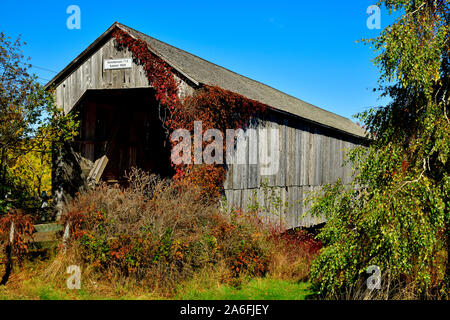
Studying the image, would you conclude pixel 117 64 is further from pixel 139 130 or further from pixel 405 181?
pixel 405 181

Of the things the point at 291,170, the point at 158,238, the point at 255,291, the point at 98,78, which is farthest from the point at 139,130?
the point at 255,291

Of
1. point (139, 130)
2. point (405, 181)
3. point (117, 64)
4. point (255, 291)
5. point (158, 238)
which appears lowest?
point (255, 291)

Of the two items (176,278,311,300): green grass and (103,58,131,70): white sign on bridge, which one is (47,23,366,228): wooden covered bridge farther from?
(176,278,311,300): green grass

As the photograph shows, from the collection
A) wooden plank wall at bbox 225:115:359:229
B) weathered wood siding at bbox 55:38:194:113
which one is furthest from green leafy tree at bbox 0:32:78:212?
wooden plank wall at bbox 225:115:359:229

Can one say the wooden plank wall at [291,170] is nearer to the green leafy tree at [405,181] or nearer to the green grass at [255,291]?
the green grass at [255,291]

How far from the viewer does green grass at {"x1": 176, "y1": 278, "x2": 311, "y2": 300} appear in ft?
23.5

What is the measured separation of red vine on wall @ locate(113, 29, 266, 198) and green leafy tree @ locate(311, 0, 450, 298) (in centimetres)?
380

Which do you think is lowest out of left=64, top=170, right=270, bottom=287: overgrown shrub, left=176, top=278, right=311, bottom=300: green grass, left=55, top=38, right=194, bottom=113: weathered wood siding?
left=176, top=278, right=311, bottom=300: green grass

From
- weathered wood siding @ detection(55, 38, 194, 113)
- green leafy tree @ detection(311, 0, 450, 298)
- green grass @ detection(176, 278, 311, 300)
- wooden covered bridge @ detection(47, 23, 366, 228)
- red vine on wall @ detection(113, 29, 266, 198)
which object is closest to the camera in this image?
green leafy tree @ detection(311, 0, 450, 298)

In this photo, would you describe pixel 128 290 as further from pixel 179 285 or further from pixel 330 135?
pixel 330 135

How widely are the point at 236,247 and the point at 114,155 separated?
754cm

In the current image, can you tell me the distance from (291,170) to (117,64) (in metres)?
7.05

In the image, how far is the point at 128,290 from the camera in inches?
281

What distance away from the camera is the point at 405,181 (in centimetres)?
611
